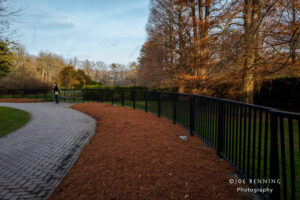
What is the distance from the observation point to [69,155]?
455 centimetres

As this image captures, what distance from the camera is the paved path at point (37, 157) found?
122 inches

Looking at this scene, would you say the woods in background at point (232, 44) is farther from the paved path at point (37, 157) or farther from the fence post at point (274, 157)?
the paved path at point (37, 157)

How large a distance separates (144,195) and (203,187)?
37.1 inches

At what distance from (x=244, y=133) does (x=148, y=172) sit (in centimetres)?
182

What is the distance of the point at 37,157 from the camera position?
4422 millimetres

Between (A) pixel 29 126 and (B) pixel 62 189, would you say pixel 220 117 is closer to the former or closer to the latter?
(B) pixel 62 189

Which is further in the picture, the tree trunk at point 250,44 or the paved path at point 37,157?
the tree trunk at point 250,44

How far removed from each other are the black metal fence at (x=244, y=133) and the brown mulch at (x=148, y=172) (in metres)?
0.42

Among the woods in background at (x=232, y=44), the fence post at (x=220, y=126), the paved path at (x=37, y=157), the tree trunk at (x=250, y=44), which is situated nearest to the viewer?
the paved path at (x=37, y=157)

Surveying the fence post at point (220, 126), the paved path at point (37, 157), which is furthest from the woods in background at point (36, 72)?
the fence post at point (220, 126)

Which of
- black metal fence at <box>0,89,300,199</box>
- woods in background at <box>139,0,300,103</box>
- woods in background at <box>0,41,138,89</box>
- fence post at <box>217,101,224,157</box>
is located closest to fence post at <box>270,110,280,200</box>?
black metal fence at <box>0,89,300,199</box>

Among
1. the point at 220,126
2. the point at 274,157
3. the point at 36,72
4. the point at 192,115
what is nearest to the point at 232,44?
the point at 192,115

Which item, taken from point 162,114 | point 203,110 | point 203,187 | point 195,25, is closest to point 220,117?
point 203,110

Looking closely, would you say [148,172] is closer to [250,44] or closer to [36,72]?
[250,44]
